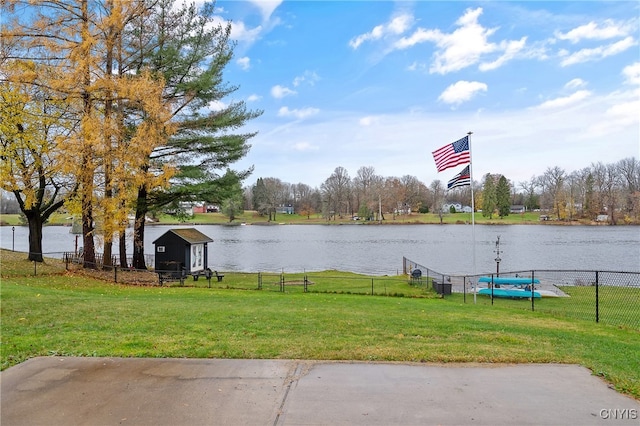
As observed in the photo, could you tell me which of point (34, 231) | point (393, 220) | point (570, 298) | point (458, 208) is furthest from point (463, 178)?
point (458, 208)

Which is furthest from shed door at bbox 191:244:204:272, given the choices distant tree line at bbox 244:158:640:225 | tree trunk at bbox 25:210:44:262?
distant tree line at bbox 244:158:640:225

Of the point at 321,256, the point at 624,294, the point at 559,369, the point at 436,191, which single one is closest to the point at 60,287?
the point at 559,369

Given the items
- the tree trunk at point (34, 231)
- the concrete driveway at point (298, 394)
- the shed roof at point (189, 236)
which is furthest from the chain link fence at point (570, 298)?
the tree trunk at point (34, 231)

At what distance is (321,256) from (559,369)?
3926 cm

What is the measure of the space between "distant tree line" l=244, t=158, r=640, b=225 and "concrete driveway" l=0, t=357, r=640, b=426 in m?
89.3

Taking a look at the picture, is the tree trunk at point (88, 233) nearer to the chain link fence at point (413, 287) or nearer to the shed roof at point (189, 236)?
the chain link fence at point (413, 287)

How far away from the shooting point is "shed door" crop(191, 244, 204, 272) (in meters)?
26.0

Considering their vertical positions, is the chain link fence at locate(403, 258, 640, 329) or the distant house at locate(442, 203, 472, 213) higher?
the distant house at locate(442, 203, 472, 213)

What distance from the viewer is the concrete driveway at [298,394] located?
391 centimetres

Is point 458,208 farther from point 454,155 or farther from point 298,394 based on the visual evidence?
point 298,394

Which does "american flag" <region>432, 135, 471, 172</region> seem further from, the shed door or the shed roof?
the shed door

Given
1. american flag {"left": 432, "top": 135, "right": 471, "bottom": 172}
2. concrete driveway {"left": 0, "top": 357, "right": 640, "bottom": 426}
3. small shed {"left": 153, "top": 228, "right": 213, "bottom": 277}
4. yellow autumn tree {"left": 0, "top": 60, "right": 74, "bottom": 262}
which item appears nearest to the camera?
concrete driveway {"left": 0, "top": 357, "right": 640, "bottom": 426}

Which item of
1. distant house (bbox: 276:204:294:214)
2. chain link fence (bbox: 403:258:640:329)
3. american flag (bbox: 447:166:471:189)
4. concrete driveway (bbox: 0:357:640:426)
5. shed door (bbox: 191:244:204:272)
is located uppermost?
distant house (bbox: 276:204:294:214)

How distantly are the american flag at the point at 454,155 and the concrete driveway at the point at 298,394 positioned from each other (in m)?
12.5
